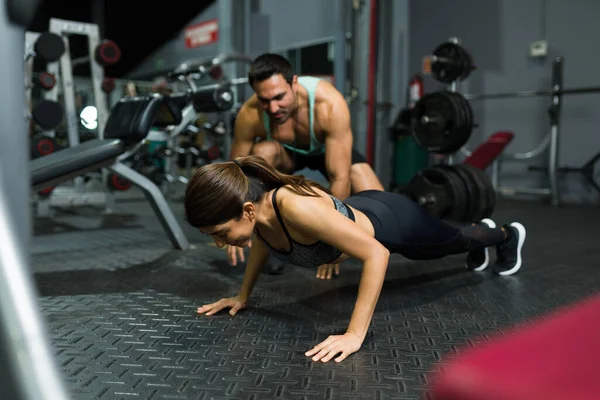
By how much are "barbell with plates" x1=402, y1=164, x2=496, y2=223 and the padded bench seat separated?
1.60 m

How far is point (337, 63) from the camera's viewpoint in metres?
6.30

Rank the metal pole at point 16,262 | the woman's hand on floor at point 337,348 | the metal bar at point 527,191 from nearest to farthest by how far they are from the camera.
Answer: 1. the metal pole at point 16,262
2. the woman's hand on floor at point 337,348
3. the metal bar at point 527,191

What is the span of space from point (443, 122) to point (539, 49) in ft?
8.56

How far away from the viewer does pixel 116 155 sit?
2.34 m

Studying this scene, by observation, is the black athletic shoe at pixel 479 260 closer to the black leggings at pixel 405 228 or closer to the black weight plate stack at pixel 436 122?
the black leggings at pixel 405 228

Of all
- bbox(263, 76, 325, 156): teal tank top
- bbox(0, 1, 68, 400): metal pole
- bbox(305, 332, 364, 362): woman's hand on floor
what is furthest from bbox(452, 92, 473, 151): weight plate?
bbox(0, 1, 68, 400): metal pole

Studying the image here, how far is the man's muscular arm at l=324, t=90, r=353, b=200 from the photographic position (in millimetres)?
2104

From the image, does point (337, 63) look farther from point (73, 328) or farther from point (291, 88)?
point (73, 328)

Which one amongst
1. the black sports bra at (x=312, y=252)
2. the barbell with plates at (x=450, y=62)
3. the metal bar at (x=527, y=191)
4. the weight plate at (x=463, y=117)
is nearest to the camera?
the black sports bra at (x=312, y=252)

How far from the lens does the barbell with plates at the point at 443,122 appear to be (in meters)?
3.08

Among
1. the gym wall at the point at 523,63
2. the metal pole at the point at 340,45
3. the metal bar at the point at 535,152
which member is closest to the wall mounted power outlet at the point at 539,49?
the gym wall at the point at 523,63

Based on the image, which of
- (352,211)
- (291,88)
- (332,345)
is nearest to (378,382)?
(332,345)

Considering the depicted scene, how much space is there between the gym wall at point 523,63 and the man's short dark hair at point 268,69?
3.96 m

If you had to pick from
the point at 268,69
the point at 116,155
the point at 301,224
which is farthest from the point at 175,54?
the point at 301,224
